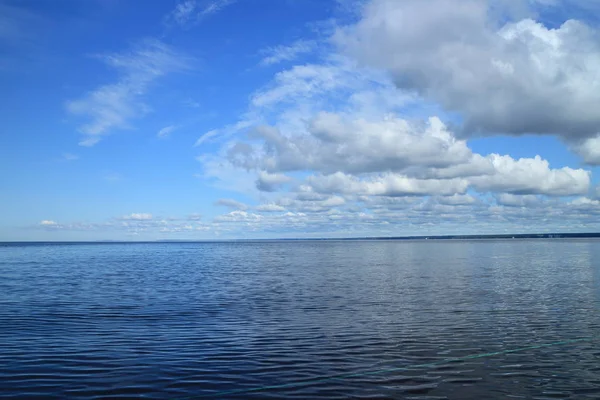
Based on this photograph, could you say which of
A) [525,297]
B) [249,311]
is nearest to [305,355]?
[249,311]

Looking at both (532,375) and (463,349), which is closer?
(532,375)

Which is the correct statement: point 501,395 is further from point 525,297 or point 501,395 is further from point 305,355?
point 525,297

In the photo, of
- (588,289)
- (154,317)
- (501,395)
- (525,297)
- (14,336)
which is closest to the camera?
(501,395)

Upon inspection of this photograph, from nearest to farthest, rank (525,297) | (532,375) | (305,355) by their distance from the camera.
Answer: (532,375)
(305,355)
(525,297)

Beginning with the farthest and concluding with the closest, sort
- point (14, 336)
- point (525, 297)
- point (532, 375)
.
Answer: point (525, 297)
point (14, 336)
point (532, 375)

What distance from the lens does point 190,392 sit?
47.4 feet

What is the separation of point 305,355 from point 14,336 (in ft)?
44.6

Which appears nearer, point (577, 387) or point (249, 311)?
point (577, 387)

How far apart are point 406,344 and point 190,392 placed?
9.70 meters

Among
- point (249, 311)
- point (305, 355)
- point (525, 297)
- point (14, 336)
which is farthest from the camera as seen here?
point (525, 297)

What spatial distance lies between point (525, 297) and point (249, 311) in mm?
20163

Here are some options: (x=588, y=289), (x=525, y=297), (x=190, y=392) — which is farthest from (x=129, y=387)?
(x=588, y=289)

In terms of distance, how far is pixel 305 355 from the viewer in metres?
18.5

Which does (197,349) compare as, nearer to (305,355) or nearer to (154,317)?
(305,355)
